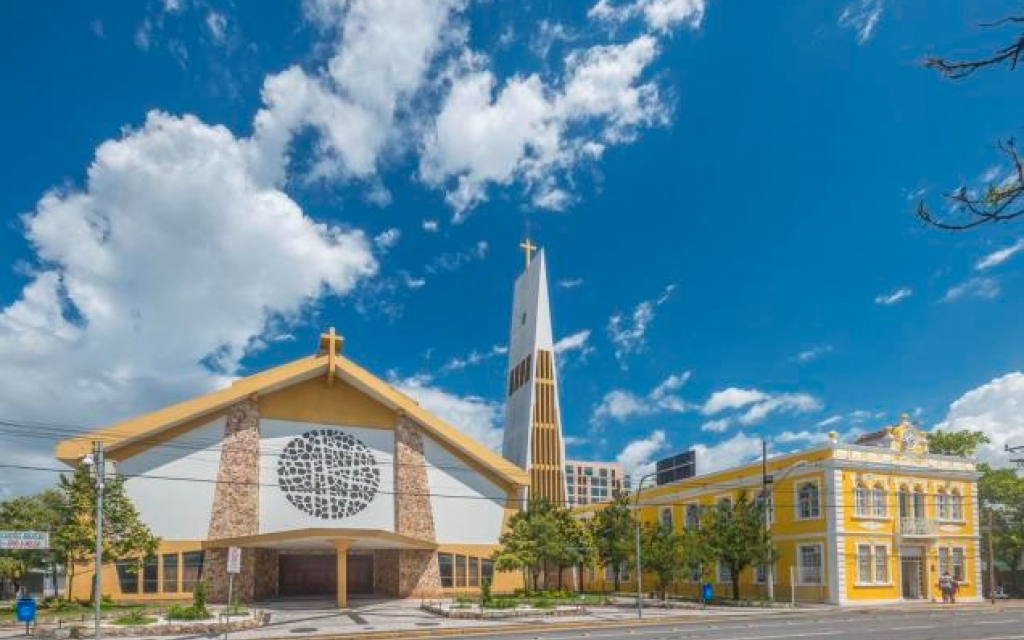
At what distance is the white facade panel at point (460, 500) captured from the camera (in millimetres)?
50531

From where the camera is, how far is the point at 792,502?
1823 inches

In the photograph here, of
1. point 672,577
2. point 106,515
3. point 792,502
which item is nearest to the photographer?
point 106,515

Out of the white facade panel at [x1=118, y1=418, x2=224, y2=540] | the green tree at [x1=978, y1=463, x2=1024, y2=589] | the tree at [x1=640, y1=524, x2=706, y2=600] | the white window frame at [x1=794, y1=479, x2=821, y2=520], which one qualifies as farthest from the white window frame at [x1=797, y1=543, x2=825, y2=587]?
the white facade panel at [x1=118, y1=418, x2=224, y2=540]

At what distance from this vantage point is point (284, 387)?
48562mm

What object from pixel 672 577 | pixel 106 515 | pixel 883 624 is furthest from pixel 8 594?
pixel 883 624

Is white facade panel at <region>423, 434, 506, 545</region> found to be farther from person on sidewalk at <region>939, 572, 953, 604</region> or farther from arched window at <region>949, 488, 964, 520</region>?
arched window at <region>949, 488, 964, 520</region>

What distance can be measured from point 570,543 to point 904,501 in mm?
19669

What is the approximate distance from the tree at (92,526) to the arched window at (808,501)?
114 ft

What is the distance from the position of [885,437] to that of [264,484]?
122 ft

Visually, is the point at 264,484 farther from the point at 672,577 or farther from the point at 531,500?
the point at 672,577

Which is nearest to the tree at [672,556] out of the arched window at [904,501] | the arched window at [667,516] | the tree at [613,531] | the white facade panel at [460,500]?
the tree at [613,531]

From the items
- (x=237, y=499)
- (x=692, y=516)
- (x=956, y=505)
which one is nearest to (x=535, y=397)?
(x=692, y=516)

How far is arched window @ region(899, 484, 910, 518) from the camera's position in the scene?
4588 centimetres

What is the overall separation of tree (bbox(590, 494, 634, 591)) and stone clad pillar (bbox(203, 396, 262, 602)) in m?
20.7
